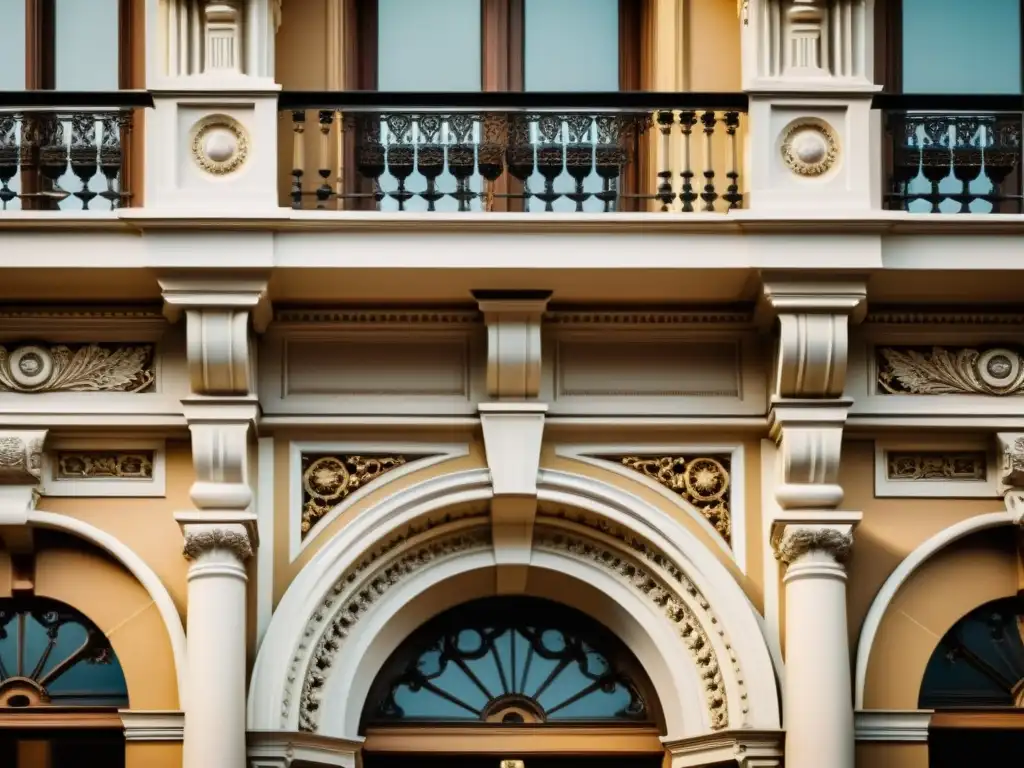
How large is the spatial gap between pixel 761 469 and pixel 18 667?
13.7 feet

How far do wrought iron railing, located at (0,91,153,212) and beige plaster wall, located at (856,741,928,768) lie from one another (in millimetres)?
4948

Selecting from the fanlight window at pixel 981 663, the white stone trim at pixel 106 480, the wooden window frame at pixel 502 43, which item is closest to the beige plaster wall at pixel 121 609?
the white stone trim at pixel 106 480

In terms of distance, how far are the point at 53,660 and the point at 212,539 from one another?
127 centimetres

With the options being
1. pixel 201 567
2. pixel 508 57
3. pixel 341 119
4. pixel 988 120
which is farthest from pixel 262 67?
pixel 988 120

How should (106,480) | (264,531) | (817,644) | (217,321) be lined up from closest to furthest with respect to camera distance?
(817,644) < (217,321) < (264,531) < (106,480)

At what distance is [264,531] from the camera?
16203 mm

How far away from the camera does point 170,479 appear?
16297mm

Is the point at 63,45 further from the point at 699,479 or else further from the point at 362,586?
the point at 699,479

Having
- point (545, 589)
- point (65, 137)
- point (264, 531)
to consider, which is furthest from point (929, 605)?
point (65, 137)

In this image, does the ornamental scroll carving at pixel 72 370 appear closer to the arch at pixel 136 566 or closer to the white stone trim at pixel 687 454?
the arch at pixel 136 566

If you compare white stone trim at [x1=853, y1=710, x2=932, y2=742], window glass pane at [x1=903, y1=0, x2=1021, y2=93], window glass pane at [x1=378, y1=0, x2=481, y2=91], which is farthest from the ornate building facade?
window glass pane at [x1=903, y1=0, x2=1021, y2=93]

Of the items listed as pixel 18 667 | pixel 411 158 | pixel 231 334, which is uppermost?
pixel 411 158

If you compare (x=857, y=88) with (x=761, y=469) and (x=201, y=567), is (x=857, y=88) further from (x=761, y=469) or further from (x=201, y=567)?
(x=201, y=567)

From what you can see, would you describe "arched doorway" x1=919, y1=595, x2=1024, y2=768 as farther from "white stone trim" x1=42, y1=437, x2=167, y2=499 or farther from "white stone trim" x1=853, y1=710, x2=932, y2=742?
"white stone trim" x1=42, y1=437, x2=167, y2=499
